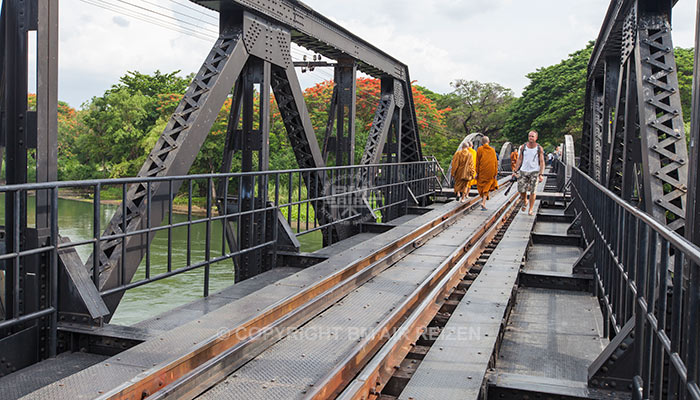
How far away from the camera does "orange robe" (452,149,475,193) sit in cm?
1500

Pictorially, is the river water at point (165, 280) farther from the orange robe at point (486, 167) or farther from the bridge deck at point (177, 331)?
the bridge deck at point (177, 331)

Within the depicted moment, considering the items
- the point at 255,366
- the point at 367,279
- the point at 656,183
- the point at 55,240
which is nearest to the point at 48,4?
the point at 55,240

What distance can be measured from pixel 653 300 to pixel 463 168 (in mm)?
12124

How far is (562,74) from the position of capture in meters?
48.0

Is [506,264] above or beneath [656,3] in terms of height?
beneath

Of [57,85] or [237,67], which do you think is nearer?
[57,85]

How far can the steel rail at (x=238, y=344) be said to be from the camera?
356 centimetres

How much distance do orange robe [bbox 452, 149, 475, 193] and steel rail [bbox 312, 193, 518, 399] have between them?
7166mm

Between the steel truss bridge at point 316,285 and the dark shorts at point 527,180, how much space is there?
3.43 meters

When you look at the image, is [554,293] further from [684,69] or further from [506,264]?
[684,69]

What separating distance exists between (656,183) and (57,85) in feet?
18.6

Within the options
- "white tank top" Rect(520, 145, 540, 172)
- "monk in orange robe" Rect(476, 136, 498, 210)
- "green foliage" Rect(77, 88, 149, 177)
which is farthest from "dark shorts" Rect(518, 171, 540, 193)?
"green foliage" Rect(77, 88, 149, 177)

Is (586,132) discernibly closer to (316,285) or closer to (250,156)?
(250,156)

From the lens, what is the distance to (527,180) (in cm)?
1370
